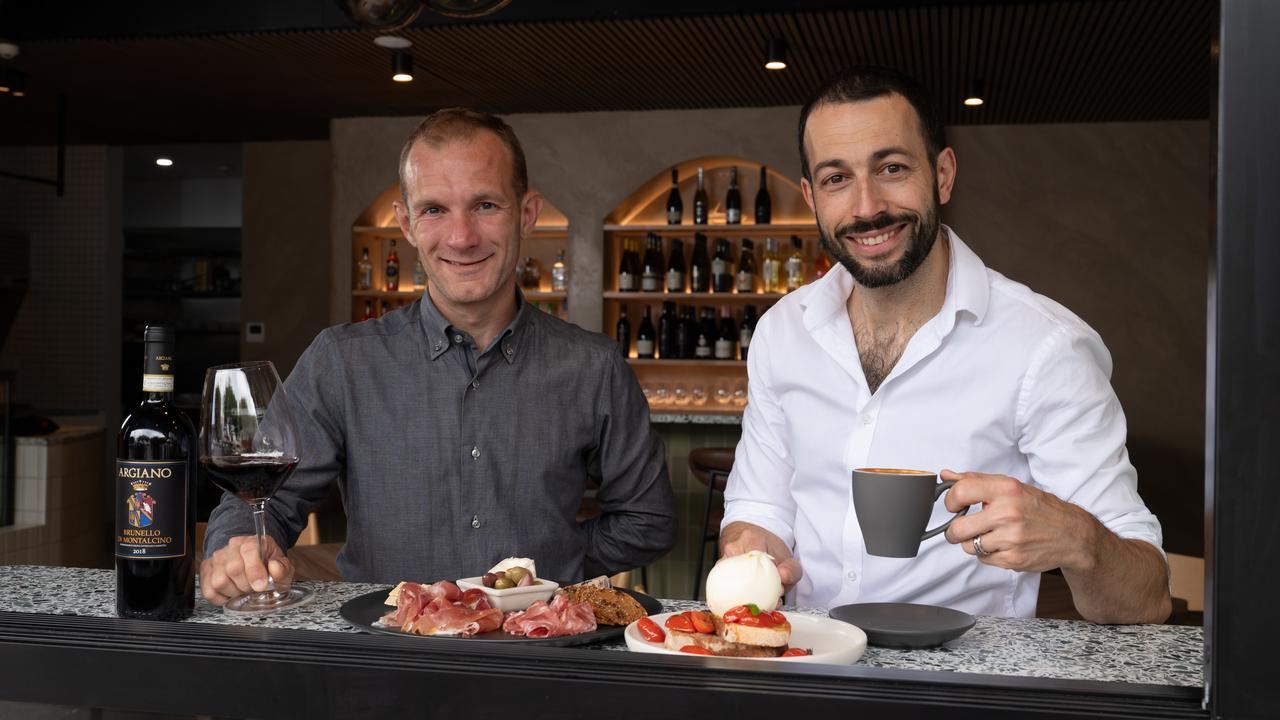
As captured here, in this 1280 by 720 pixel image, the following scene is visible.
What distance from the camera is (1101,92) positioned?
5.57 m

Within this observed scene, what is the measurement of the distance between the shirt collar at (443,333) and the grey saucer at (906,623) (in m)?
0.76

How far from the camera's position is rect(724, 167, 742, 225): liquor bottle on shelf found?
6285 mm

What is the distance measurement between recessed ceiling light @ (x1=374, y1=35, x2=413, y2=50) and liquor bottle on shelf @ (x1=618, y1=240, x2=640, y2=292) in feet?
6.43

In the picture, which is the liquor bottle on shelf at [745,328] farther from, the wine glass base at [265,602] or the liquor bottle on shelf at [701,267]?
the wine glass base at [265,602]

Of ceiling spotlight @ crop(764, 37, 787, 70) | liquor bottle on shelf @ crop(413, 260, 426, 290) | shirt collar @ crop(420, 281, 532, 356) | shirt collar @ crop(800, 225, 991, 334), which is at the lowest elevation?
shirt collar @ crop(420, 281, 532, 356)

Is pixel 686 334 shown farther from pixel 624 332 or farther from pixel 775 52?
pixel 775 52

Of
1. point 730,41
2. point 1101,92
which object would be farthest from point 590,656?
point 1101,92

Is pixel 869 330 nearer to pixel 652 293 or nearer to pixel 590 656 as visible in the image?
pixel 590 656

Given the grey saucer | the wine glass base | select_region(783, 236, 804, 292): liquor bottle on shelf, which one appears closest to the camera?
the grey saucer

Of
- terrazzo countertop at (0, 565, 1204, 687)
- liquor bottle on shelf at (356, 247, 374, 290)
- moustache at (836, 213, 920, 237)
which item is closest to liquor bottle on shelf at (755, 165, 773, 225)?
liquor bottle on shelf at (356, 247, 374, 290)

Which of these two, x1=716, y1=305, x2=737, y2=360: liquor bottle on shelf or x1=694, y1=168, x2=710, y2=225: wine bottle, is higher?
x1=694, y1=168, x2=710, y2=225: wine bottle

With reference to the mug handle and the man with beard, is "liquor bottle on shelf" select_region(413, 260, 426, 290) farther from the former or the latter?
the mug handle

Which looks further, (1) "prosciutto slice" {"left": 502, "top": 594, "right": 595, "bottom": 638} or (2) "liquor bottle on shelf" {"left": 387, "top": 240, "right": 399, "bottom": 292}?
(2) "liquor bottle on shelf" {"left": 387, "top": 240, "right": 399, "bottom": 292}

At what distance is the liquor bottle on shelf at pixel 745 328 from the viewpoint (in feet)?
20.6
